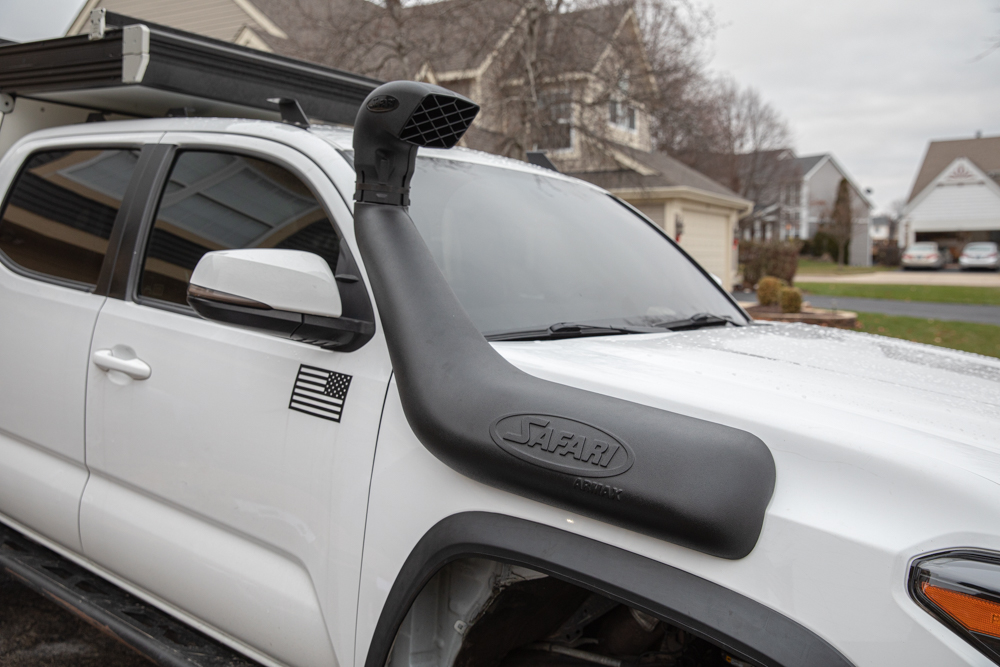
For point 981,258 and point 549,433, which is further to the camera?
point 981,258

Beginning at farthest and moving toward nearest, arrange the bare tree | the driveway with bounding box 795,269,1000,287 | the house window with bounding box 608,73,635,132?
the bare tree, the driveway with bounding box 795,269,1000,287, the house window with bounding box 608,73,635,132

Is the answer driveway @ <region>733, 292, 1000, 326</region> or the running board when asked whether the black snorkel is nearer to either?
the running board

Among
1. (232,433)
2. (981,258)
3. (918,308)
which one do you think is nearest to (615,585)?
(232,433)

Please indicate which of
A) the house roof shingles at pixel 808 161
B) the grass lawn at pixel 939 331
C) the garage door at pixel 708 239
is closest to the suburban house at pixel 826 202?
the house roof shingles at pixel 808 161

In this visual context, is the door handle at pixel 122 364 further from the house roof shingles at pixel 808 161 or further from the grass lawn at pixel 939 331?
the house roof shingles at pixel 808 161

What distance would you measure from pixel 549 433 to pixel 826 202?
69713mm

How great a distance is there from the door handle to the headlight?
203cm

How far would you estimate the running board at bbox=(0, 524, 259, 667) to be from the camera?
210 centimetres

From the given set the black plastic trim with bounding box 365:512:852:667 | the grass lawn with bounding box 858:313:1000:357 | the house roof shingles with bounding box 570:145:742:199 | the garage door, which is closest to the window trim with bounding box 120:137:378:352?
the black plastic trim with bounding box 365:512:852:667

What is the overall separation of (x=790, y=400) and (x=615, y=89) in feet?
46.4

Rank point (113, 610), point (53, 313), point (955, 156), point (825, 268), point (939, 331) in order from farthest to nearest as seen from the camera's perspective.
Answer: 1. point (955, 156)
2. point (825, 268)
3. point (939, 331)
4. point (53, 313)
5. point (113, 610)

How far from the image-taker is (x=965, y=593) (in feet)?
3.70

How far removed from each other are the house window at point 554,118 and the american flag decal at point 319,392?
42.3ft

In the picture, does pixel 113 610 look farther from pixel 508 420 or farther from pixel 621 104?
pixel 621 104
